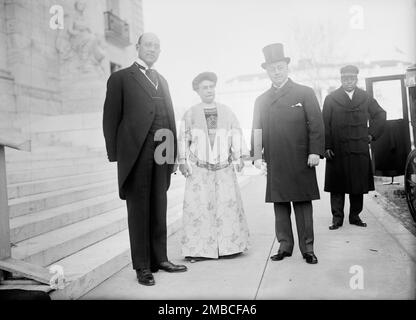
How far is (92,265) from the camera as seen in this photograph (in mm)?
3336

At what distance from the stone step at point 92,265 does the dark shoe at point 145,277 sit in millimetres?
335

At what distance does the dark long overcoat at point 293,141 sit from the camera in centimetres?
362

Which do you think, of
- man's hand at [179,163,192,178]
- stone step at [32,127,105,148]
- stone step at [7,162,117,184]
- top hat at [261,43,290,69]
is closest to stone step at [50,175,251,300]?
man's hand at [179,163,192,178]

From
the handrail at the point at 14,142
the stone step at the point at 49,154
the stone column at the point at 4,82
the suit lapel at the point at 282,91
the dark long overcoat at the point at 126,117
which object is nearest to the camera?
the handrail at the point at 14,142

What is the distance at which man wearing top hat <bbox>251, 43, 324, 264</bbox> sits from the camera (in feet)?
11.9

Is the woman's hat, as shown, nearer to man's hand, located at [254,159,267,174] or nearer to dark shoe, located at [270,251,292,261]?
man's hand, located at [254,159,267,174]

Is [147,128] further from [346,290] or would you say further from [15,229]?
[346,290]

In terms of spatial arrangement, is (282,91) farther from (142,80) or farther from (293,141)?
(142,80)

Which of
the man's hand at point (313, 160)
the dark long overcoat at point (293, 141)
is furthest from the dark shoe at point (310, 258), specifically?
the man's hand at point (313, 160)

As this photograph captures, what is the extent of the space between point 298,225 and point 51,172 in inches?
144

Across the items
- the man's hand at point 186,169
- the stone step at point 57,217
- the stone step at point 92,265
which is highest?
the man's hand at point 186,169

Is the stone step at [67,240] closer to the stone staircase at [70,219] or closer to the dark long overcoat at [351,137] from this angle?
the stone staircase at [70,219]

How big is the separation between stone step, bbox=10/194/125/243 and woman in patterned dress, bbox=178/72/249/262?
1283 mm

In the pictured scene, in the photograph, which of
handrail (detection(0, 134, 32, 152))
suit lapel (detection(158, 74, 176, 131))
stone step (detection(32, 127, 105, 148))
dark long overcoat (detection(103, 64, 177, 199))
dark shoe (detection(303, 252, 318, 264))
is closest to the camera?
handrail (detection(0, 134, 32, 152))
